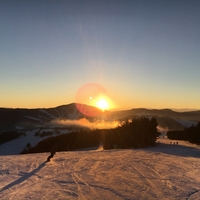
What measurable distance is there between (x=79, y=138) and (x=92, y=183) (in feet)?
182

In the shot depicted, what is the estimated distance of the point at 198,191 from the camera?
40.8ft

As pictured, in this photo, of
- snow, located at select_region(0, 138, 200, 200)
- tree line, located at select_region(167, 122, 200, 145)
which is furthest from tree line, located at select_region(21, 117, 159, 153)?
snow, located at select_region(0, 138, 200, 200)

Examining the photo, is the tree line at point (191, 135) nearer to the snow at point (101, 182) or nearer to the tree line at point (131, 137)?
the tree line at point (131, 137)

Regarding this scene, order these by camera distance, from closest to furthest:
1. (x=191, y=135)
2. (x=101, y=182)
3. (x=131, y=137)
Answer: (x=101, y=182) → (x=131, y=137) → (x=191, y=135)

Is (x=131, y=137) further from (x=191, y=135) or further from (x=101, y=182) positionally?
(x=101, y=182)

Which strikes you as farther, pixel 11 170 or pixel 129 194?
pixel 11 170

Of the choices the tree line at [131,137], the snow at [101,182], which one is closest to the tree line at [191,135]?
the tree line at [131,137]

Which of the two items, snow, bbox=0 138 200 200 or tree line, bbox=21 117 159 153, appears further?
tree line, bbox=21 117 159 153

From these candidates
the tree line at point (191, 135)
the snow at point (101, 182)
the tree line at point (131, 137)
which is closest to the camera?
the snow at point (101, 182)

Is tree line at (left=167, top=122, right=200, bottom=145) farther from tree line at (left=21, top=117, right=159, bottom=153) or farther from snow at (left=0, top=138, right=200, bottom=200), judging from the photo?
snow at (left=0, top=138, right=200, bottom=200)

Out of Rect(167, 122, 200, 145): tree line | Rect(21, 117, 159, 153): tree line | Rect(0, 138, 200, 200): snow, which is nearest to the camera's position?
Rect(0, 138, 200, 200): snow

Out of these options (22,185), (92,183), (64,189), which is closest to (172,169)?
(92,183)

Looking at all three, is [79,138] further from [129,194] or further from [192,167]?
[129,194]

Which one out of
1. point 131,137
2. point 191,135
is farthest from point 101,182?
point 191,135
